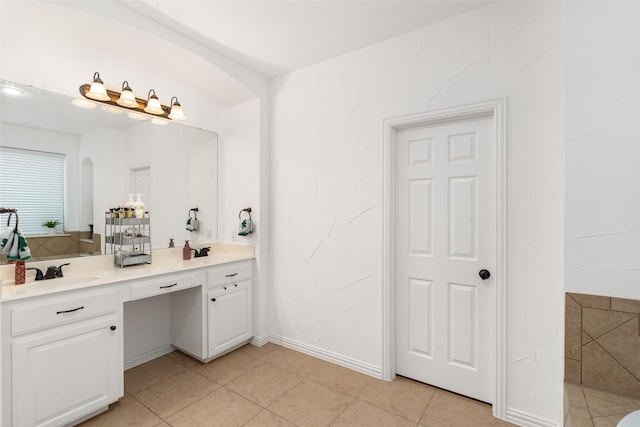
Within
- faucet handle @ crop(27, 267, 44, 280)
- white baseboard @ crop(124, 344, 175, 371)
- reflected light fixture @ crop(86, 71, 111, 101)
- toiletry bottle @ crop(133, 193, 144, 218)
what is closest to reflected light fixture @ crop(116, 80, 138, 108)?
reflected light fixture @ crop(86, 71, 111, 101)

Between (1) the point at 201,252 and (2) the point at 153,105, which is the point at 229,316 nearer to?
(1) the point at 201,252

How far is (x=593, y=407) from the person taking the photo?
4.26 feet

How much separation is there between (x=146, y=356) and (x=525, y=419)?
3.02 m

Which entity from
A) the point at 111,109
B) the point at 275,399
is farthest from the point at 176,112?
the point at 275,399

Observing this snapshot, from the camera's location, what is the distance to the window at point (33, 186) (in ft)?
6.44

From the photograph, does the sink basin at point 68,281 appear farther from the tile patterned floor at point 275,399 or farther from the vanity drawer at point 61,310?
the tile patterned floor at point 275,399

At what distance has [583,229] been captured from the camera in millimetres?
1478

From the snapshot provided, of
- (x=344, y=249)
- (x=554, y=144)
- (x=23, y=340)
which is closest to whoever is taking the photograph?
(x=23, y=340)

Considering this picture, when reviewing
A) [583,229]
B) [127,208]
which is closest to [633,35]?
[583,229]

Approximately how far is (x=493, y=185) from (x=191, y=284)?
8.11ft

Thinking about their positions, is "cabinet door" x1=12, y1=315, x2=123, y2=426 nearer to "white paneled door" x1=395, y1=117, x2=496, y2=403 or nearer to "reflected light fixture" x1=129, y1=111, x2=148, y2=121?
"reflected light fixture" x1=129, y1=111, x2=148, y2=121

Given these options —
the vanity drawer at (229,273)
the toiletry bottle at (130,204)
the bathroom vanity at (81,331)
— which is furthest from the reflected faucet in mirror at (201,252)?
the toiletry bottle at (130,204)

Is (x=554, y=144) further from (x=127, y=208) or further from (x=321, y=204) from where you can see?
(x=127, y=208)

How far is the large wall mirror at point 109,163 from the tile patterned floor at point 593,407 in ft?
10.0
